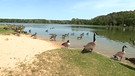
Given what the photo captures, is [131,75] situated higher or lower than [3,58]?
lower

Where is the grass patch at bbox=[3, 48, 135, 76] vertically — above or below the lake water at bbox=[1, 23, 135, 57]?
above

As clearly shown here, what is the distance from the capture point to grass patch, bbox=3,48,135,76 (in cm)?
→ 1361

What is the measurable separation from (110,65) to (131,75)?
66.4 inches

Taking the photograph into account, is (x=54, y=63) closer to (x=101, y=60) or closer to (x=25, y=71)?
(x=25, y=71)

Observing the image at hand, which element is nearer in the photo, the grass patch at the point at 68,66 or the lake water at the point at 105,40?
the grass patch at the point at 68,66

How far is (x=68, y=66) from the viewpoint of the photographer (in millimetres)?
14859

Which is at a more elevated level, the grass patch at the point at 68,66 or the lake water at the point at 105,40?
the grass patch at the point at 68,66

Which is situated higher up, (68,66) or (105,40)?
(68,66)

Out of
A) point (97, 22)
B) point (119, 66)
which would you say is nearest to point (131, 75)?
point (119, 66)

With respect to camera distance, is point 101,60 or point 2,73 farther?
point 101,60

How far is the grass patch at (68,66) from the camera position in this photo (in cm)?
1361

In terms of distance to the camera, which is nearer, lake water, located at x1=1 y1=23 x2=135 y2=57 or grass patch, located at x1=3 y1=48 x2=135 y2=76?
grass patch, located at x1=3 y1=48 x2=135 y2=76

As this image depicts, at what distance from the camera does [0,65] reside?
13961 mm

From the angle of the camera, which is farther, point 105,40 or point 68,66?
point 105,40
